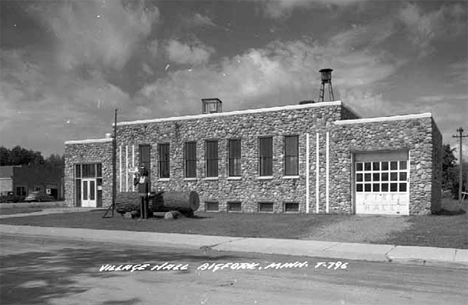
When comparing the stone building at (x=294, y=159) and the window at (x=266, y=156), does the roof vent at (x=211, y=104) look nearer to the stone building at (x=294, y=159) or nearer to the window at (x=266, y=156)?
the stone building at (x=294, y=159)

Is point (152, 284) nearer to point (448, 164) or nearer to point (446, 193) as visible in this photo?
point (446, 193)

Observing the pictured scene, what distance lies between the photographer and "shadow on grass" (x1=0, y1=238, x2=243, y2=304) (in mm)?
7319

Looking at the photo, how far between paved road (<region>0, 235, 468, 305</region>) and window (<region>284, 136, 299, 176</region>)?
45.9 ft

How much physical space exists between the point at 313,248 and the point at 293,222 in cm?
705

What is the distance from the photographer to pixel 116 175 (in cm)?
3177

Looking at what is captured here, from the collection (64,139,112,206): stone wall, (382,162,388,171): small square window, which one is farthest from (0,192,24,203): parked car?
(382,162,388,171): small square window

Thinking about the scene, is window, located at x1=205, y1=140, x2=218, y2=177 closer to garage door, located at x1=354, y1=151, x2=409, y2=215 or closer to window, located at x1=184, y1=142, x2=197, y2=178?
window, located at x1=184, y1=142, x2=197, y2=178

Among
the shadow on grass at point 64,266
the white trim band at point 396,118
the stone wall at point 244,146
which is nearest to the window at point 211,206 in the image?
the stone wall at point 244,146

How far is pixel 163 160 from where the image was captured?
29.6m

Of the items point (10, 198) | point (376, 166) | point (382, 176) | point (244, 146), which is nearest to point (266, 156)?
point (244, 146)

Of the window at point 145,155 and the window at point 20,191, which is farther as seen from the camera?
the window at point 20,191

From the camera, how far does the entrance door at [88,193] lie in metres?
34.7

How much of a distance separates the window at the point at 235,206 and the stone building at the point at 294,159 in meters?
0.06

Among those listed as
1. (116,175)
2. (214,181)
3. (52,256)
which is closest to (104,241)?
(52,256)
